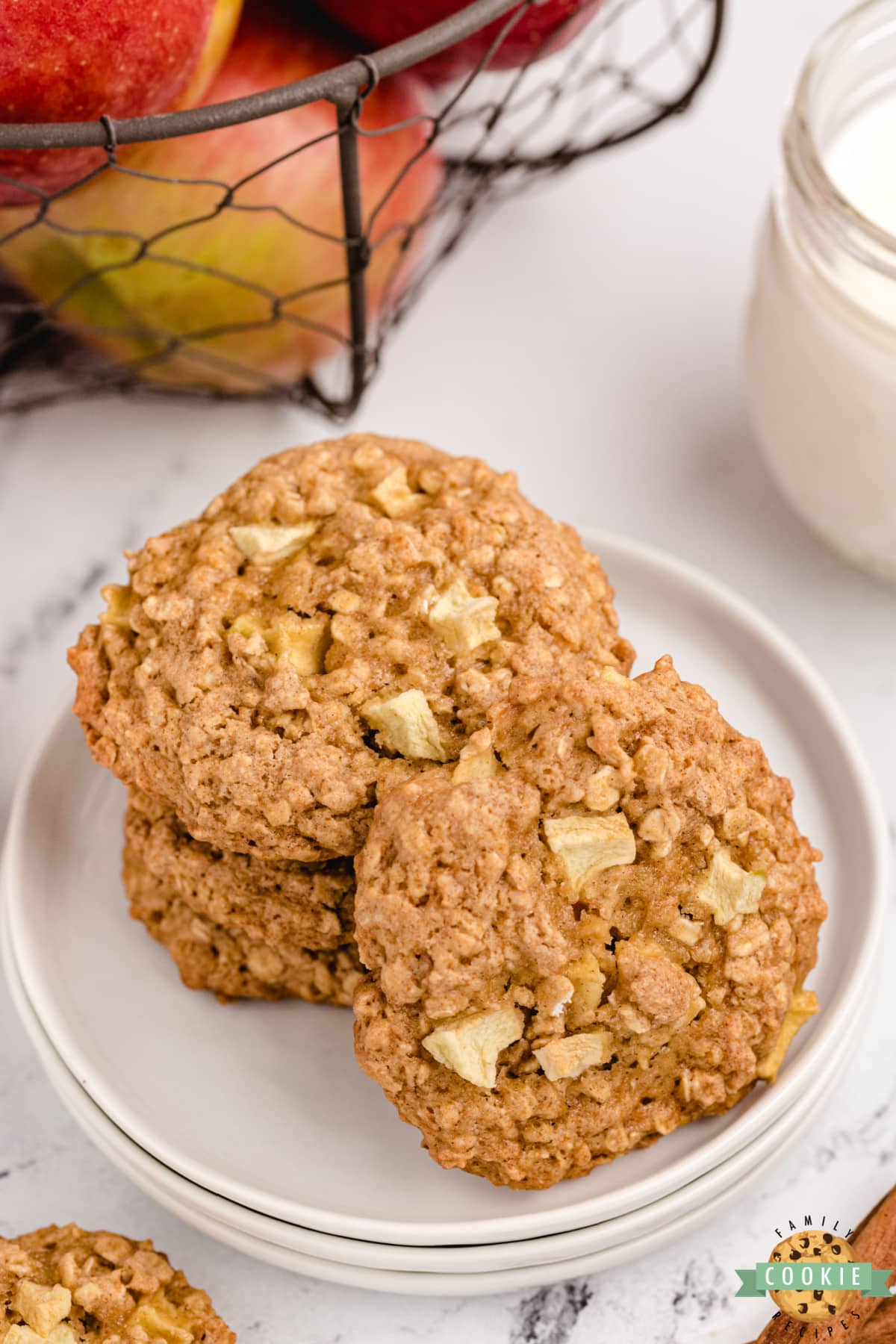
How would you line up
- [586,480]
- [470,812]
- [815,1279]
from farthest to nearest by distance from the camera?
[586,480] < [815,1279] < [470,812]

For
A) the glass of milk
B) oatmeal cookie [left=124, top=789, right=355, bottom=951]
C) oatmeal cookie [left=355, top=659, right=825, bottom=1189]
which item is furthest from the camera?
the glass of milk

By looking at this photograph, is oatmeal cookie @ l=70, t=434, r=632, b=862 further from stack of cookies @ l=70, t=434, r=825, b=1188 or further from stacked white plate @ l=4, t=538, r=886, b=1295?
stacked white plate @ l=4, t=538, r=886, b=1295

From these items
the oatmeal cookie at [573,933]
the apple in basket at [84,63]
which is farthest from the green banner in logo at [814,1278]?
the apple in basket at [84,63]

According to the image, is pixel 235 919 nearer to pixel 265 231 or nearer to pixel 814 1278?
pixel 814 1278

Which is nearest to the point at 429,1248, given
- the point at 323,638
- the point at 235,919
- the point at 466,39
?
the point at 235,919

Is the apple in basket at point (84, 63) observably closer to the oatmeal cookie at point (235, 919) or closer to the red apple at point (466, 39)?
the red apple at point (466, 39)

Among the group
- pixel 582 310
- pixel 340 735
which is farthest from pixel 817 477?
pixel 340 735

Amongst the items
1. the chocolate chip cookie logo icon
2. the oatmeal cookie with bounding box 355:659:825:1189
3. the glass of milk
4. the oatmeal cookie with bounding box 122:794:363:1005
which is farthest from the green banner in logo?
the glass of milk

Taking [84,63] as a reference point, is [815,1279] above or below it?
below
